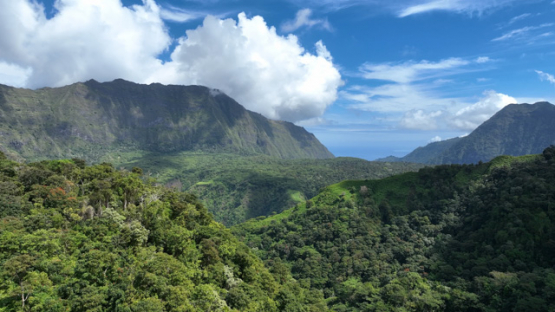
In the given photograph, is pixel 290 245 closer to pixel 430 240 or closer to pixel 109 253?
pixel 430 240

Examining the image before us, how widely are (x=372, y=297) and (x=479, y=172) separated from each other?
94.1 m

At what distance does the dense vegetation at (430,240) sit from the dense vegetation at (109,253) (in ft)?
102

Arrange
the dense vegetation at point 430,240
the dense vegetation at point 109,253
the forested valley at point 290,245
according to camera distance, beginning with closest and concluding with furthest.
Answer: the dense vegetation at point 109,253 < the forested valley at point 290,245 < the dense vegetation at point 430,240

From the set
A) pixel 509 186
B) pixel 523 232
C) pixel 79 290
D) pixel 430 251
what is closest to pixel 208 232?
pixel 79 290

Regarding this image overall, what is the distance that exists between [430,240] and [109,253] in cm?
11084

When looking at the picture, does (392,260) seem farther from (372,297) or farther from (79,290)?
(79,290)

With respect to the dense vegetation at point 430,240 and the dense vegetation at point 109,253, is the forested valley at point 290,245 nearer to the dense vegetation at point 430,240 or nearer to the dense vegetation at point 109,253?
the dense vegetation at point 109,253

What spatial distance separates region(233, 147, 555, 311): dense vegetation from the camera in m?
71.6

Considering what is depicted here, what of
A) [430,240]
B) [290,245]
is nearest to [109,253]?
[290,245]

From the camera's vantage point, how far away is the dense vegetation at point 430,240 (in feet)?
235

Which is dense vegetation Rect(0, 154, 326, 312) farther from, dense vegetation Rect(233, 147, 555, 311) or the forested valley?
dense vegetation Rect(233, 147, 555, 311)

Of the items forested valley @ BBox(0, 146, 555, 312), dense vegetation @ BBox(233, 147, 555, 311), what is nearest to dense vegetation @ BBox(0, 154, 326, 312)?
forested valley @ BBox(0, 146, 555, 312)

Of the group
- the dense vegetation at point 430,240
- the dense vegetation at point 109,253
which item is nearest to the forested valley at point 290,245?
the dense vegetation at point 109,253

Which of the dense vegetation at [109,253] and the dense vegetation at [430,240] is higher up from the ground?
the dense vegetation at [109,253]
